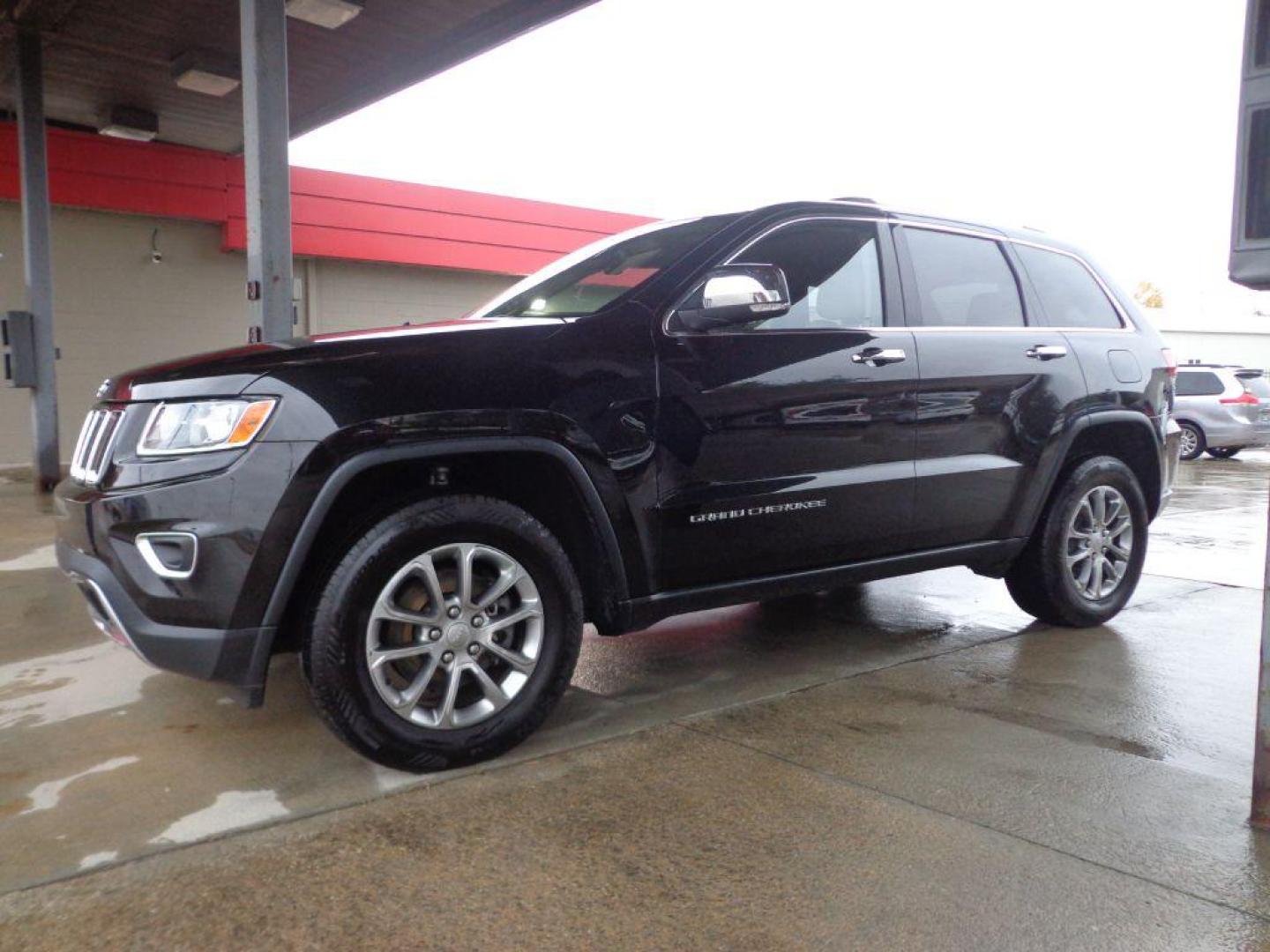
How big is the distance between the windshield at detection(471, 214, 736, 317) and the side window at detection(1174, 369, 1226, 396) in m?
16.0

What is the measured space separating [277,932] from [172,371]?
63.9 inches

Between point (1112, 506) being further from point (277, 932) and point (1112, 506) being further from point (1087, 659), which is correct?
point (277, 932)

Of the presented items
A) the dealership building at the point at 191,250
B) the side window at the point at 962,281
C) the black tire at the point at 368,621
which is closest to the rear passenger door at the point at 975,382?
the side window at the point at 962,281

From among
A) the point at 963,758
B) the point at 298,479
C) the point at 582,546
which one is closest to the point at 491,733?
the point at 582,546

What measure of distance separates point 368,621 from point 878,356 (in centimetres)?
220

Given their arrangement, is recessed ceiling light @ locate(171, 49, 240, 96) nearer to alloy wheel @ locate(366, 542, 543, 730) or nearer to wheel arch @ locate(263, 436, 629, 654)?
wheel arch @ locate(263, 436, 629, 654)

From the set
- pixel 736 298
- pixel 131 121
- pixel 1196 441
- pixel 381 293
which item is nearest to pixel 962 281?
pixel 736 298

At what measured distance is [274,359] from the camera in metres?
2.99

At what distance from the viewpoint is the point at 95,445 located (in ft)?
10.6

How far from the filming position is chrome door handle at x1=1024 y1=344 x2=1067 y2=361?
461cm

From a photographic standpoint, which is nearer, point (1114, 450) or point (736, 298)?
point (736, 298)

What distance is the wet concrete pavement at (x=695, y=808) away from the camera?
93.4 inches

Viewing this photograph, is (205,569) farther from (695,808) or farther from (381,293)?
(381,293)

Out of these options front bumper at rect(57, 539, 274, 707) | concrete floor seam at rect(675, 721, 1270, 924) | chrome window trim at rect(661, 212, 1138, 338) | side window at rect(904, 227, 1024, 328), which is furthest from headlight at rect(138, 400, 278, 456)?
side window at rect(904, 227, 1024, 328)
